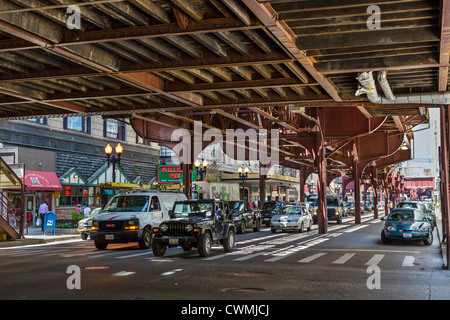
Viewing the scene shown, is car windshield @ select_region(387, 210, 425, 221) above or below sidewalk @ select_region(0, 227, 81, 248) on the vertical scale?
above

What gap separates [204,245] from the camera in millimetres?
18141

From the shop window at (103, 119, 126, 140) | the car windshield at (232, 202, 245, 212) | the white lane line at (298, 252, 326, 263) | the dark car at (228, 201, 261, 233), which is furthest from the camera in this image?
the shop window at (103, 119, 126, 140)

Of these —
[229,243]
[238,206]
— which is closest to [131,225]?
[229,243]

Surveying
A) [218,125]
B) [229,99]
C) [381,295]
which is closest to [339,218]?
[218,125]

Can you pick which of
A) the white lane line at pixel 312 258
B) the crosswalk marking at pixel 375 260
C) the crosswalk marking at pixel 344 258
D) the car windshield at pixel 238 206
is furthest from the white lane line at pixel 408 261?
the car windshield at pixel 238 206

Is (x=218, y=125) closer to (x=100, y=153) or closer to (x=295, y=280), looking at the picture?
(x=100, y=153)

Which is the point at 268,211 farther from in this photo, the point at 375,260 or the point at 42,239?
the point at 375,260

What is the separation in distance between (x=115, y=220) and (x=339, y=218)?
1153 inches

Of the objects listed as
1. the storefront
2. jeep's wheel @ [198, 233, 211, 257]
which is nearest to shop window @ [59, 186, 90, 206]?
the storefront

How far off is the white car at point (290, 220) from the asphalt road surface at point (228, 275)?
11.2 meters

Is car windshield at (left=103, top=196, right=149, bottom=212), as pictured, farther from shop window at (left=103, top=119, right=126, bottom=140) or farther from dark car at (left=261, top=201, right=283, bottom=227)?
shop window at (left=103, top=119, right=126, bottom=140)

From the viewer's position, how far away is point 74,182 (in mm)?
39688

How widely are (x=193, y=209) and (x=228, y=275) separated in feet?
20.3

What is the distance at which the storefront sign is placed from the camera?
120ft
